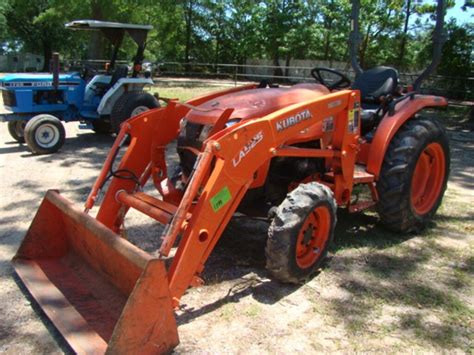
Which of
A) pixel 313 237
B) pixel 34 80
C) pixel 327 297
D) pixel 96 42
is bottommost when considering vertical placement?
pixel 327 297

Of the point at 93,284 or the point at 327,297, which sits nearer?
the point at 93,284

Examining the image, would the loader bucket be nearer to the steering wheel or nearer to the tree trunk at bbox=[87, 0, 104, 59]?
the steering wheel

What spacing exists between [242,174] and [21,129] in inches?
273

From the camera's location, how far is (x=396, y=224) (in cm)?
453

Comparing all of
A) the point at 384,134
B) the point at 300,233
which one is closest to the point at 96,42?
the point at 384,134

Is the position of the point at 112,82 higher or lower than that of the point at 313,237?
higher

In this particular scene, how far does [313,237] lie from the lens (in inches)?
146

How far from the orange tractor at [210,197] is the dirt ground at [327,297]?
19 centimetres

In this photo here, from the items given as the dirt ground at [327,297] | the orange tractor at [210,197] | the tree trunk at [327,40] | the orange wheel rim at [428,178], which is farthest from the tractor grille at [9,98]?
the tree trunk at [327,40]

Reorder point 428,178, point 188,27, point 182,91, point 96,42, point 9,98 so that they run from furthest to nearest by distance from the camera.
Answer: point 188,27, point 182,91, point 96,42, point 9,98, point 428,178

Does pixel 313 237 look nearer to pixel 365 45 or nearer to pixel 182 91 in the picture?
pixel 182 91

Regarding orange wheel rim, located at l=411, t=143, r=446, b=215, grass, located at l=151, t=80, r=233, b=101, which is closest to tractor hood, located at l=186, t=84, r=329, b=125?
orange wheel rim, located at l=411, t=143, r=446, b=215

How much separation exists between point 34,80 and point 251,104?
20.8ft

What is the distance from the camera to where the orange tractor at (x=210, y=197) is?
113 inches
